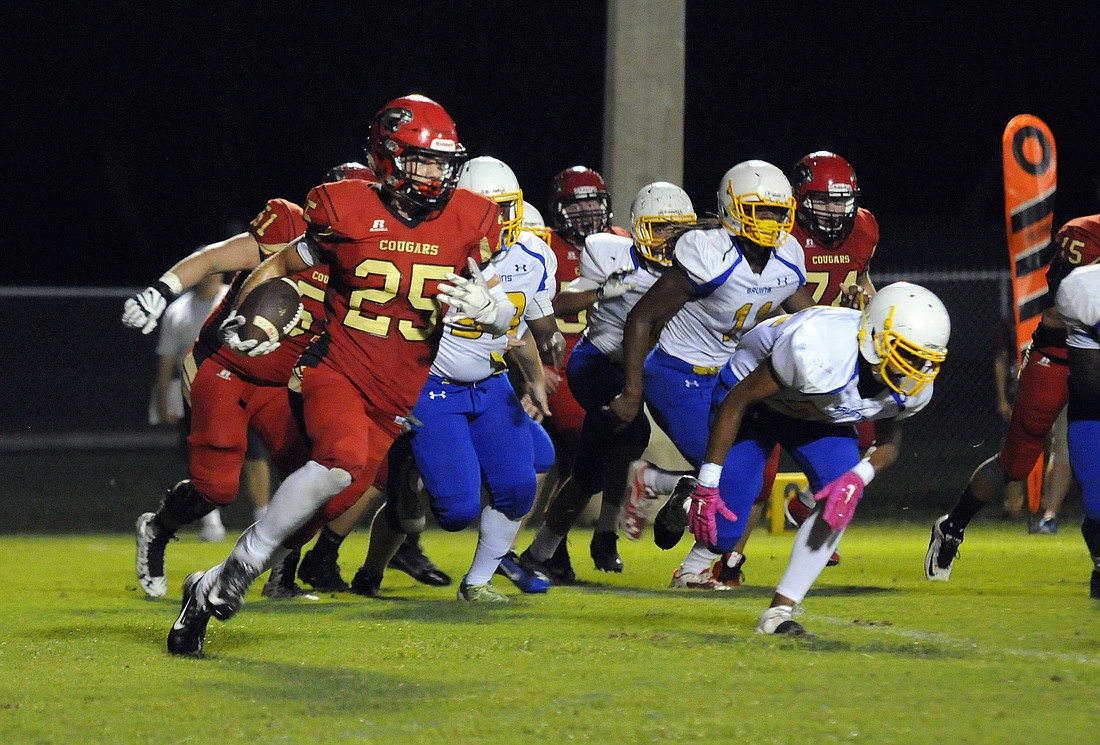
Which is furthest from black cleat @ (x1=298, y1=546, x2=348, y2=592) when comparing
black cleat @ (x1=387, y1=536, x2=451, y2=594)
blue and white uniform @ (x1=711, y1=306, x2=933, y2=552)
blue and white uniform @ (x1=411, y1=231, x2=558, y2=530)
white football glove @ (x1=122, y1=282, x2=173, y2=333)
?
blue and white uniform @ (x1=711, y1=306, x2=933, y2=552)

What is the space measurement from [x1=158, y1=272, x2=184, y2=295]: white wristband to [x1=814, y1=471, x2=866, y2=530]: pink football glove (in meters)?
2.41

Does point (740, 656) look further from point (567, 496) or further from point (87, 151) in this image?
point (87, 151)

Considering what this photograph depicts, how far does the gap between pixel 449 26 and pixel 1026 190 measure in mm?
→ 20591

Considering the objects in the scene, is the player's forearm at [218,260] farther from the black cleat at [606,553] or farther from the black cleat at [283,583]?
the black cleat at [606,553]

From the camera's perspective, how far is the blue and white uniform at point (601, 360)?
24.1ft

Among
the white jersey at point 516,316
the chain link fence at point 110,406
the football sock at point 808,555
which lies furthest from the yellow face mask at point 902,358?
the chain link fence at point 110,406

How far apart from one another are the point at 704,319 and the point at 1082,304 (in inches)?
62.2

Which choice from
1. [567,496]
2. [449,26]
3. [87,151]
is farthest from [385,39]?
[567,496]

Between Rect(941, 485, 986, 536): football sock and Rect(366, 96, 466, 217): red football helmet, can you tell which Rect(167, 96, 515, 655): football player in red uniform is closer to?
Rect(366, 96, 466, 217): red football helmet

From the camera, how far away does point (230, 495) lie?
260 inches

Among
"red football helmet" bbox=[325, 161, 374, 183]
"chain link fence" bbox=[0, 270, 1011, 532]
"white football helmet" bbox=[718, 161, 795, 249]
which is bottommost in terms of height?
"chain link fence" bbox=[0, 270, 1011, 532]

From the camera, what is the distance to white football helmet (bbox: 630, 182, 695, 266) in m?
7.57

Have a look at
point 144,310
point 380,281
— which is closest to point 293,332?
point 144,310

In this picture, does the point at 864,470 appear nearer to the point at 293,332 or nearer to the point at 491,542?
the point at 491,542
